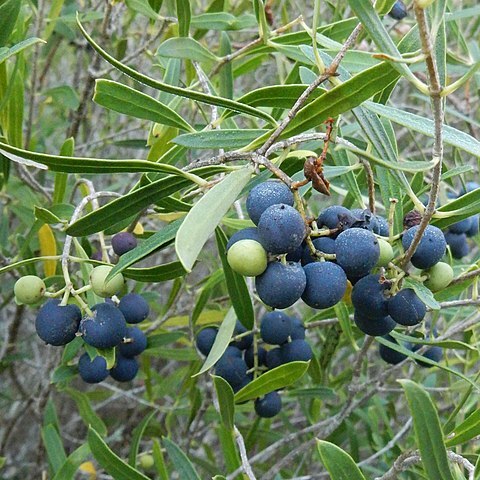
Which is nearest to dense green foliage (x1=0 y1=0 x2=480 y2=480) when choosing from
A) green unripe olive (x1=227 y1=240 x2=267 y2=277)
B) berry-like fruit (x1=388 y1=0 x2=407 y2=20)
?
green unripe olive (x1=227 y1=240 x2=267 y2=277)

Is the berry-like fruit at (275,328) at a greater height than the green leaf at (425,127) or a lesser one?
lesser

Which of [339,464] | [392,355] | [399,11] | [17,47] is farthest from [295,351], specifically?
[399,11]

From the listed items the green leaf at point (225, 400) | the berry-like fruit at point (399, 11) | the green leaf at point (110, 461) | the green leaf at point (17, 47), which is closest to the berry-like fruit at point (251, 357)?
the green leaf at point (225, 400)

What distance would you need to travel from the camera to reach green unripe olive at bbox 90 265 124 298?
1.19m

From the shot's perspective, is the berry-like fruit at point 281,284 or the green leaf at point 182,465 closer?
the berry-like fruit at point 281,284

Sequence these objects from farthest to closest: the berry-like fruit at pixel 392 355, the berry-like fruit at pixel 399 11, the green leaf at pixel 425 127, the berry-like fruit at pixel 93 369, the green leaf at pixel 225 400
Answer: the berry-like fruit at pixel 399 11
the berry-like fruit at pixel 392 355
the berry-like fruit at pixel 93 369
the green leaf at pixel 225 400
the green leaf at pixel 425 127

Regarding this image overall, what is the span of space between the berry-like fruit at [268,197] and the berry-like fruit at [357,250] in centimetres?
10

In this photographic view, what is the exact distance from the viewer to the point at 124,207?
107 centimetres

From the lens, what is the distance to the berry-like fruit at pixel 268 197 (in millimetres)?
990

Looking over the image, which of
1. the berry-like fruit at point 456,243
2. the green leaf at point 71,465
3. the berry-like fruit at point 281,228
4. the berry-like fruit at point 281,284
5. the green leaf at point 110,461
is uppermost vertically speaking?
the berry-like fruit at point 281,228

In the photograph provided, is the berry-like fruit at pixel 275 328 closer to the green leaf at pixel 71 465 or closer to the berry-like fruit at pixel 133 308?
the berry-like fruit at pixel 133 308

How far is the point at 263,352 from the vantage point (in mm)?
1729

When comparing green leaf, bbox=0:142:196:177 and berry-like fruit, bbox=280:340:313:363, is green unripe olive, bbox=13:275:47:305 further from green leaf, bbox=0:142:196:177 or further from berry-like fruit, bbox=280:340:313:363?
berry-like fruit, bbox=280:340:313:363

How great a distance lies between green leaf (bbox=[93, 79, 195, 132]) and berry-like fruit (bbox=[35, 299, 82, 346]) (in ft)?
1.29
